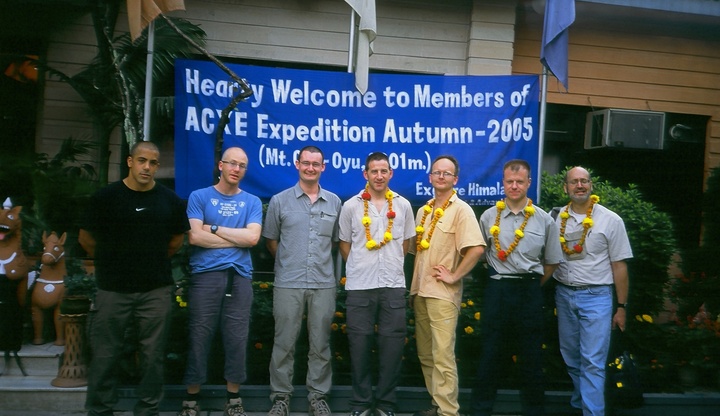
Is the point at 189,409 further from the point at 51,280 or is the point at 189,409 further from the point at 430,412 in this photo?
the point at 51,280

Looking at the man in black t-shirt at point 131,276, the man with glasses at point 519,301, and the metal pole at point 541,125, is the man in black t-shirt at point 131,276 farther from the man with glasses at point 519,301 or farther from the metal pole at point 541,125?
the metal pole at point 541,125

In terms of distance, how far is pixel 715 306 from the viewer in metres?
7.77

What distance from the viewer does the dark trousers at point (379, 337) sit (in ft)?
19.1

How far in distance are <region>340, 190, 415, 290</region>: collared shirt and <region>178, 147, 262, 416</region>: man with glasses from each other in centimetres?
77

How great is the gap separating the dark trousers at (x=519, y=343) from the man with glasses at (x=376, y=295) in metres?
0.68

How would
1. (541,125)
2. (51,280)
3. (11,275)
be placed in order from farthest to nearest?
(541,125) < (51,280) < (11,275)

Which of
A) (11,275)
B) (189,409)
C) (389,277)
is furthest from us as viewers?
(11,275)

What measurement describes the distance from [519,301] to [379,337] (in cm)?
115

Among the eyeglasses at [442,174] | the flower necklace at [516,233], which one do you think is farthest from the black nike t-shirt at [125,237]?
the flower necklace at [516,233]

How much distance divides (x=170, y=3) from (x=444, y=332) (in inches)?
145

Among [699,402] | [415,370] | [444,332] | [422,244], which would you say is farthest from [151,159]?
[699,402]

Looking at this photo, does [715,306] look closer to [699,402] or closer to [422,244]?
[699,402]

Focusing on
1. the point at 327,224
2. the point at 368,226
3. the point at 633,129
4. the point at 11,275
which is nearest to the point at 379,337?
the point at 368,226

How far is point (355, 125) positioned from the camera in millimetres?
7020
